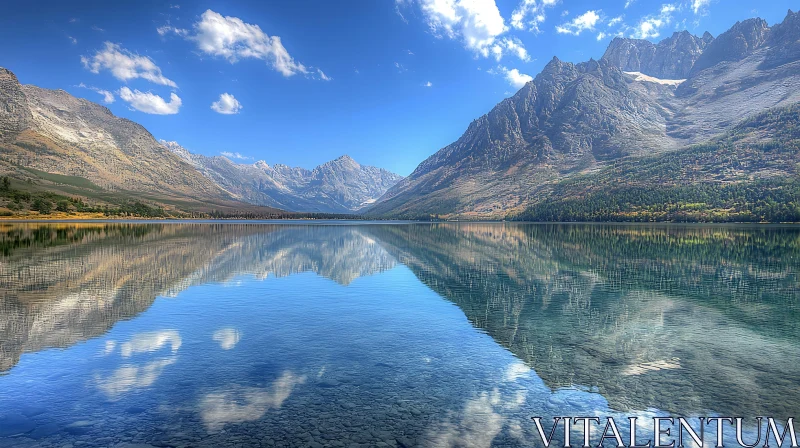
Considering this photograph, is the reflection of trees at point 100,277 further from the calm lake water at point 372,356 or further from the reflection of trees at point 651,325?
the reflection of trees at point 651,325

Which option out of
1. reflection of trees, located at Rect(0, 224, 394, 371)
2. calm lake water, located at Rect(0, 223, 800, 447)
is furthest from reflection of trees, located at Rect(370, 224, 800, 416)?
reflection of trees, located at Rect(0, 224, 394, 371)

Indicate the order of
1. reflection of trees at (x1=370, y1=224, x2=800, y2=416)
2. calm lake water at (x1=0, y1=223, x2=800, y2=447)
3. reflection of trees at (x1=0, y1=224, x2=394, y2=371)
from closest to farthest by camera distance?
calm lake water at (x1=0, y1=223, x2=800, y2=447), reflection of trees at (x1=370, y1=224, x2=800, y2=416), reflection of trees at (x1=0, y1=224, x2=394, y2=371)

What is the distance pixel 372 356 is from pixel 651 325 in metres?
24.3

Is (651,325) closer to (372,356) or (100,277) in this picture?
(372,356)

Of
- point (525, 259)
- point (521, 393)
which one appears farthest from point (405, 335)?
point (525, 259)

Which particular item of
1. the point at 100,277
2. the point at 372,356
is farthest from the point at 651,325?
the point at 100,277

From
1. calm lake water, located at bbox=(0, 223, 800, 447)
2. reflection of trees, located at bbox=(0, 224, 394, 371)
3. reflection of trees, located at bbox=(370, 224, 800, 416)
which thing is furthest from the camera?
reflection of trees, located at bbox=(0, 224, 394, 371)

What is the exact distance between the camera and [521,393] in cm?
2120

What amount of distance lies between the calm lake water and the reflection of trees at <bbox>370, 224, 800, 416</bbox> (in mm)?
185

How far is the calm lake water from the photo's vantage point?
1780 cm

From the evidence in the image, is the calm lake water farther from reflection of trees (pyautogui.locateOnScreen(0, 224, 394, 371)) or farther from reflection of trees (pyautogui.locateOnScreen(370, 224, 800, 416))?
reflection of trees (pyautogui.locateOnScreen(0, 224, 394, 371))

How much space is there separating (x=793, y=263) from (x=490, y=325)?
242ft

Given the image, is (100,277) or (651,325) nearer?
(651,325)

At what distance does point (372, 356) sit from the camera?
2709 cm
